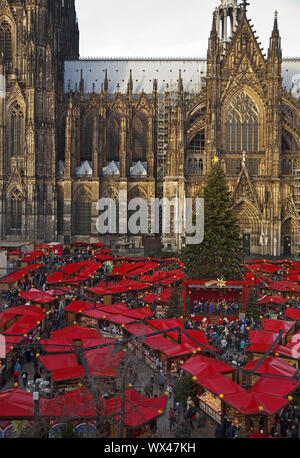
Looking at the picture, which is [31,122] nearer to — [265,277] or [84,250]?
[84,250]

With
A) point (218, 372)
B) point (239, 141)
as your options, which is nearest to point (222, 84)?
point (239, 141)

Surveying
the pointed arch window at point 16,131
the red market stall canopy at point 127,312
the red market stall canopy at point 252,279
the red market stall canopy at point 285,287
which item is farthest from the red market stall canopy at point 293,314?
the pointed arch window at point 16,131

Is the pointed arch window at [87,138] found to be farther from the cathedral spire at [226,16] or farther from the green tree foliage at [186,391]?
the green tree foliage at [186,391]

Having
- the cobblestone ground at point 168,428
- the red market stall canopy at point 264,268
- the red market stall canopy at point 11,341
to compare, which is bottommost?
the cobblestone ground at point 168,428

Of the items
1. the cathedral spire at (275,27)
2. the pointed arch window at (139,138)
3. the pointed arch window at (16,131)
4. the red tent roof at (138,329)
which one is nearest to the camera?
the red tent roof at (138,329)

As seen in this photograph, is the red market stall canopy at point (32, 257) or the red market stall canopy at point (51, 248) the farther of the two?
the red market stall canopy at point (51, 248)

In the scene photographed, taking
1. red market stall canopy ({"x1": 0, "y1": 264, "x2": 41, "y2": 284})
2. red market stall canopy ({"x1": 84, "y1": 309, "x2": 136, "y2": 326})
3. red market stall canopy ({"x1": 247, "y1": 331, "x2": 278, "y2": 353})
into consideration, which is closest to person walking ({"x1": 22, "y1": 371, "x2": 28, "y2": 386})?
red market stall canopy ({"x1": 84, "y1": 309, "x2": 136, "y2": 326})
